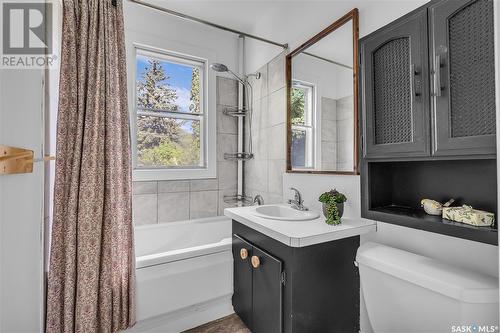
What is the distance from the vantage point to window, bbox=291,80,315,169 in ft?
6.02

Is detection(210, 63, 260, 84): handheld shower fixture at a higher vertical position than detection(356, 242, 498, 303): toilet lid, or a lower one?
higher

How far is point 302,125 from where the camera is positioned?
6.28 ft

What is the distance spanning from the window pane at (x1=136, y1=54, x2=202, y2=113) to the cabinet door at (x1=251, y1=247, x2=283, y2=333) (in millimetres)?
1773

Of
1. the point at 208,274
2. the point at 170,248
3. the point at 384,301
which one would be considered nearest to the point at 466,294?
the point at 384,301

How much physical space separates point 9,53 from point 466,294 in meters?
1.82

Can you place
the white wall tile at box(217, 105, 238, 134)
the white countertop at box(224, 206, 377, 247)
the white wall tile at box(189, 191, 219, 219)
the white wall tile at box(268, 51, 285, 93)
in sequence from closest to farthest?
the white countertop at box(224, 206, 377, 247) → the white wall tile at box(268, 51, 285, 93) → the white wall tile at box(189, 191, 219, 219) → the white wall tile at box(217, 105, 238, 134)

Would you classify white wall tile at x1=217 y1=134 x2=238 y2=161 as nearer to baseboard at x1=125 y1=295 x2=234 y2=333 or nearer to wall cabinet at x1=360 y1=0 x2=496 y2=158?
baseboard at x1=125 y1=295 x2=234 y2=333

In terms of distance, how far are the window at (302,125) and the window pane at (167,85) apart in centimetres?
114

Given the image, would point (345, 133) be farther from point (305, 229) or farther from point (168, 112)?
point (168, 112)

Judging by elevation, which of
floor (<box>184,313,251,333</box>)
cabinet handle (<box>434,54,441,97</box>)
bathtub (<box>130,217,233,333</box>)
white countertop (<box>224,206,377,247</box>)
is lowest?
floor (<box>184,313,251,333</box>)

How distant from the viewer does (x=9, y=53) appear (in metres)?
0.95

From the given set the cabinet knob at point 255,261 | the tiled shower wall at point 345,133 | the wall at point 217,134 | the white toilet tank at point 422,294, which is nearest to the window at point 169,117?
the wall at point 217,134

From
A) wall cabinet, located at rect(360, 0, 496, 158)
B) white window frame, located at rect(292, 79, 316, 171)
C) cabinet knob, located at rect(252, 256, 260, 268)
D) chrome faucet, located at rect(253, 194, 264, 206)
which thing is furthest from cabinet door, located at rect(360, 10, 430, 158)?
chrome faucet, located at rect(253, 194, 264, 206)
